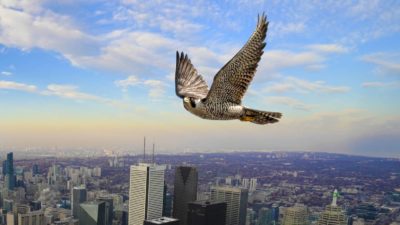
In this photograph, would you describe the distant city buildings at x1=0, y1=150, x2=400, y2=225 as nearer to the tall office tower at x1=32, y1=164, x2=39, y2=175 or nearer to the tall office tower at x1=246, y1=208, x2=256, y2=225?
the tall office tower at x1=246, y1=208, x2=256, y2=225

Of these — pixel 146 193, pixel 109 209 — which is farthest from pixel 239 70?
pixel 109 209

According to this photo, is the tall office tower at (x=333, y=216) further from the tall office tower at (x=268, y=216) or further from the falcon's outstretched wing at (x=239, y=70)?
the falcon's outstretched wing at (x=239, y=70)

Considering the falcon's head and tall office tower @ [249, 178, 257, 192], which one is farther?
tall office tower @ [249, 178, 257, 192]

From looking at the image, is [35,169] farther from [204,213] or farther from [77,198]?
[204,213]

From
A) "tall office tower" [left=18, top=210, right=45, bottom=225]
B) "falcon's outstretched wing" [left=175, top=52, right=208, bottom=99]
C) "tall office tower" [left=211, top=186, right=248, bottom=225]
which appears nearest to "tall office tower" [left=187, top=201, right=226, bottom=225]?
"tall office tower" [left=211, top=186, right=248, bottom=225]

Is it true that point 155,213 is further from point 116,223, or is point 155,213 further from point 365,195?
point 365,195

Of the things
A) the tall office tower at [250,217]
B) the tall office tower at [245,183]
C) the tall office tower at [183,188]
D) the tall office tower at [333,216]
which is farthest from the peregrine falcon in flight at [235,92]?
the tall office tower at [245,183]

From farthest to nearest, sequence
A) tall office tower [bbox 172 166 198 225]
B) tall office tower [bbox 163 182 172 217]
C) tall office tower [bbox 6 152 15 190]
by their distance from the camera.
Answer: tall office tower [bbox 6 152 15 190] < tall office tower [bbox 163 182 172 217] < tall office tower [bbox 172 166 198 225]
